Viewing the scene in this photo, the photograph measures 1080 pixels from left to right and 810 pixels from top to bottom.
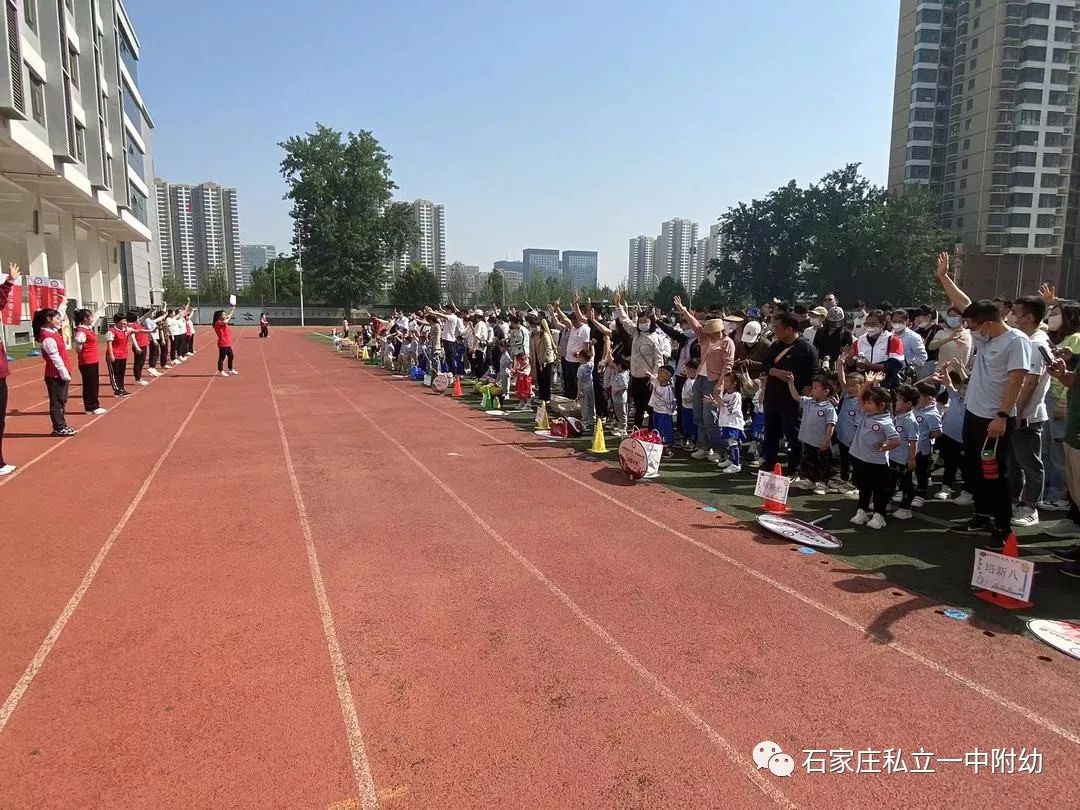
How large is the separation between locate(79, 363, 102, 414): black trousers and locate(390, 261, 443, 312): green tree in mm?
62716

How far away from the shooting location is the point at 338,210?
222 ft

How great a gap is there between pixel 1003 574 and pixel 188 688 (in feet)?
17.3

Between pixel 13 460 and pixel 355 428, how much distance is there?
472 cm

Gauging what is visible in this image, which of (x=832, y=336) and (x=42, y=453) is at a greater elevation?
(x=832, y=336)

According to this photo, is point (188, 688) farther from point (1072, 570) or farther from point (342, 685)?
point (1072, 570)

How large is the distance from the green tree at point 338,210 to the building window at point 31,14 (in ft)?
136

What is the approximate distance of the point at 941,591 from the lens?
15.5 feet

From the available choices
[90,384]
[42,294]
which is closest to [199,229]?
[42,294]

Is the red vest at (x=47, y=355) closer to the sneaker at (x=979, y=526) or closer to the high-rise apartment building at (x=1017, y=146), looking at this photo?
the sneaker at (x=979, y=526)

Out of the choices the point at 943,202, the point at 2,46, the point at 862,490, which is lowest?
the point at 862,490

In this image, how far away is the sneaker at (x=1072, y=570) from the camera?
4.94 metres

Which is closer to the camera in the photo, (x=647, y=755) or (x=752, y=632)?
(x=647, y=755)

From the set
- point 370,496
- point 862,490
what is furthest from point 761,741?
point 370,496

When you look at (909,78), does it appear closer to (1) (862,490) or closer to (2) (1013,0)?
(2) (1013,0)
